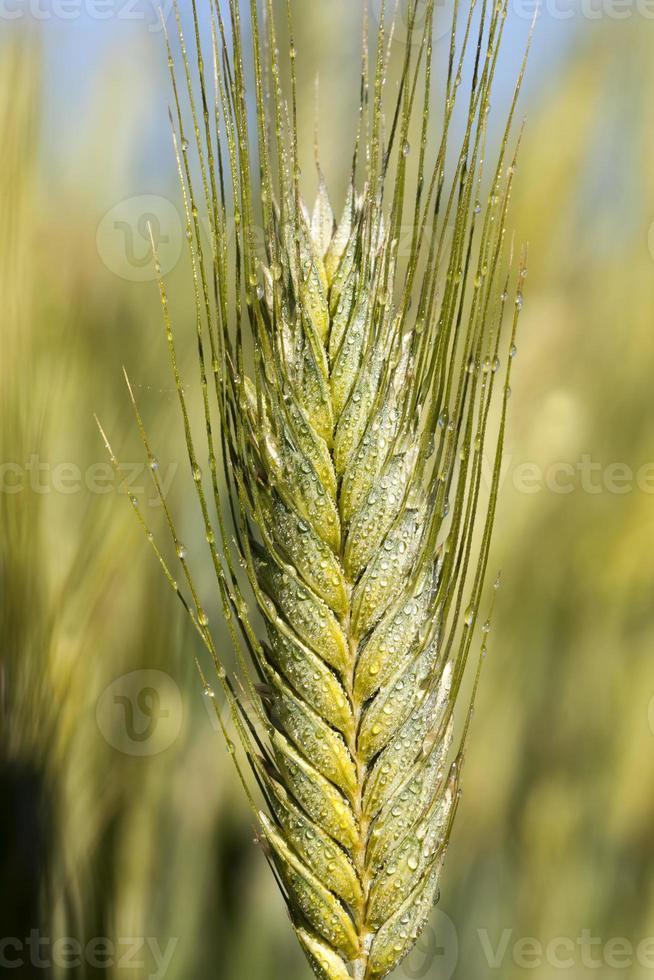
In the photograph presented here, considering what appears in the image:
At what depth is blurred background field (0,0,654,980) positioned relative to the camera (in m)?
1.00

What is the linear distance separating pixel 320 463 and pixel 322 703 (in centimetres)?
15

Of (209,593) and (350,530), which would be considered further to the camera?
(209,593)

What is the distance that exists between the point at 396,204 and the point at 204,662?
623mm

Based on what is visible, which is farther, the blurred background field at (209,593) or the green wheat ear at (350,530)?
the blurred background field at (209,593)

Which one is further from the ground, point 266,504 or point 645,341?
point 645,341

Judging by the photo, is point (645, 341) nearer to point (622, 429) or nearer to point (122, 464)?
point (622, 429)

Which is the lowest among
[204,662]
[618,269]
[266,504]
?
[204,662]

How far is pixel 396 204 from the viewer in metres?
0.54

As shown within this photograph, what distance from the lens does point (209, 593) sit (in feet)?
3.34

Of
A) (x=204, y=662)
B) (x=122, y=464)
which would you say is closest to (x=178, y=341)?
(x=122, y=464)

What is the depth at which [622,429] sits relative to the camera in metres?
1.09

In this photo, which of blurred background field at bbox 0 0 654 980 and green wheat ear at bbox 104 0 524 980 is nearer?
green wheat ear at bbox 104 0 524 980

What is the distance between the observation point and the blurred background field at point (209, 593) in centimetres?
100

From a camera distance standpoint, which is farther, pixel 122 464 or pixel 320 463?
pixel 122 464
